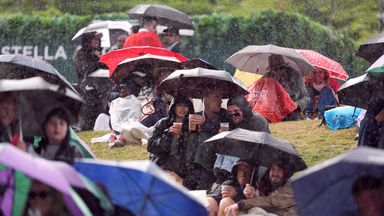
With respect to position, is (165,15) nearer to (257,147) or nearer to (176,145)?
(176,145)

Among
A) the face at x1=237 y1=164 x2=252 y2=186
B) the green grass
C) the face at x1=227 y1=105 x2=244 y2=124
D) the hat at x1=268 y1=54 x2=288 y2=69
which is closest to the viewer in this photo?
the face at x1=237 y1=164 x2=252 y2=186

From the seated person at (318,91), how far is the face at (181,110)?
517cm

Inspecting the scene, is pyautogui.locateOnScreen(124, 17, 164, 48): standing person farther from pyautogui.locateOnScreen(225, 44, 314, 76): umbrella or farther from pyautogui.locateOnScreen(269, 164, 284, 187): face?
pyautogui.locateOnScreen(269, 164, 284, 187): face

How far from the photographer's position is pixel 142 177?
30.6 ft

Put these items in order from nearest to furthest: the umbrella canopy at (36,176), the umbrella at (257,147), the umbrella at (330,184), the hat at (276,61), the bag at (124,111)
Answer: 1. the umbrella canopy at (36,176)
2. the umbrella at (330,184)
3. the umbrella at (257,147)
4. the bag at (124,111)
5. the hat at (276,61)

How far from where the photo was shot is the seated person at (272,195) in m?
12.3

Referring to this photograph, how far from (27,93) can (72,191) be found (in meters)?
1.78

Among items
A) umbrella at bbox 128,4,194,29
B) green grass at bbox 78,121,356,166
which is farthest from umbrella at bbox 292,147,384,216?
umbrella at bbox 128,4,194,29

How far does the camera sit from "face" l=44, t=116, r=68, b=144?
9.88 metres

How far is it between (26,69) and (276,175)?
375 centimetres

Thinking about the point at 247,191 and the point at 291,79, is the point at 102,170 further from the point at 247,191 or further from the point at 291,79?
the point at 291,79

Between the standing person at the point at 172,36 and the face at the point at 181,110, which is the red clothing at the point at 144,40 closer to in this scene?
the standing person at the point at 172,36

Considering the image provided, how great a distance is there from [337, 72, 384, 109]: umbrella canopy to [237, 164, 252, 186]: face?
61.5 inches

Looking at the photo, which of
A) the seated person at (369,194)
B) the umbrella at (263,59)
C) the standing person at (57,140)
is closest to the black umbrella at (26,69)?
the standing person at (57,140)
